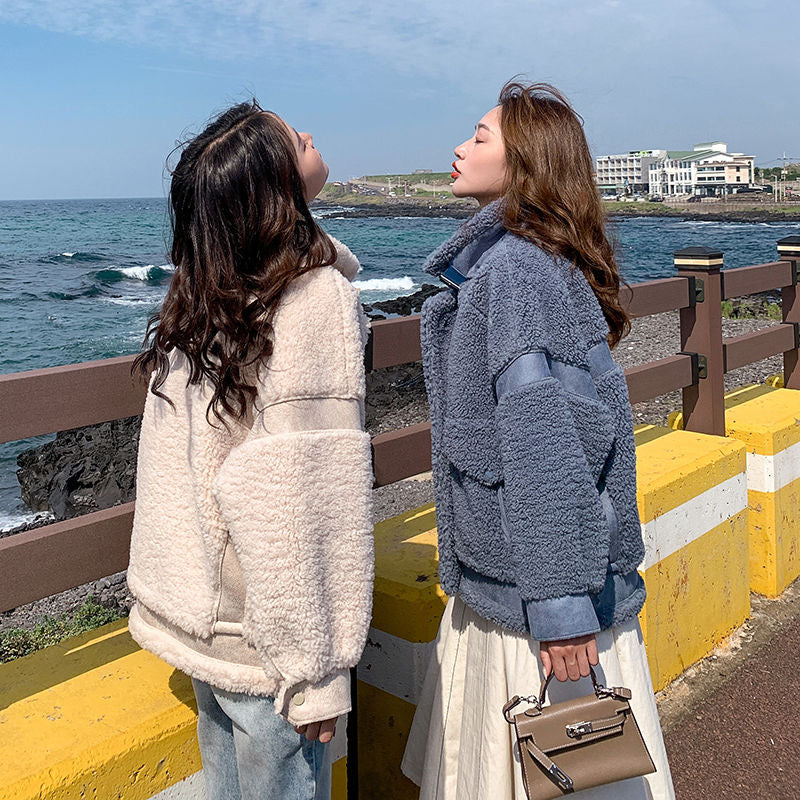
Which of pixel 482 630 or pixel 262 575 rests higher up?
pixel 262 575

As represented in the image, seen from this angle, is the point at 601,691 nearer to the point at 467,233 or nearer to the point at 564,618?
the point at 564,618

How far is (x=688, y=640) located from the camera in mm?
3881

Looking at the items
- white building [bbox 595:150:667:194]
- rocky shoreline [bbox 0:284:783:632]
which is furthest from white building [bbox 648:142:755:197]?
rocky shoreline [bbox 0:284:783:632]

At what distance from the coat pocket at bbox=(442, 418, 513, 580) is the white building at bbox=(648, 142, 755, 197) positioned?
158716 millimetres

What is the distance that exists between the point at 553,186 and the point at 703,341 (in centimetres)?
291

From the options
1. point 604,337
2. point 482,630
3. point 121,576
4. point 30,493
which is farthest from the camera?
point 30,493

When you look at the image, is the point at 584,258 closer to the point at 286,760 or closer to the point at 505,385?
the point at 505,385

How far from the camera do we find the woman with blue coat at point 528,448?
186cm

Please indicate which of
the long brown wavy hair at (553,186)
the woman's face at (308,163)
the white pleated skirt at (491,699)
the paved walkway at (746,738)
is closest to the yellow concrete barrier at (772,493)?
the paved walkway at (746,738)

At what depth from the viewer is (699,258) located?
14.8 ft

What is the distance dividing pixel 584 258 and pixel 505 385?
1.19ft

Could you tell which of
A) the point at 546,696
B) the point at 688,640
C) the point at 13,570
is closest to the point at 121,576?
the point at 688,640

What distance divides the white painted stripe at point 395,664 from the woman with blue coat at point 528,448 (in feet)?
1.56

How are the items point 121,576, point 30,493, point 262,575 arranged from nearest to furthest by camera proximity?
point 262,575 < point 121,576 < point 30,493
